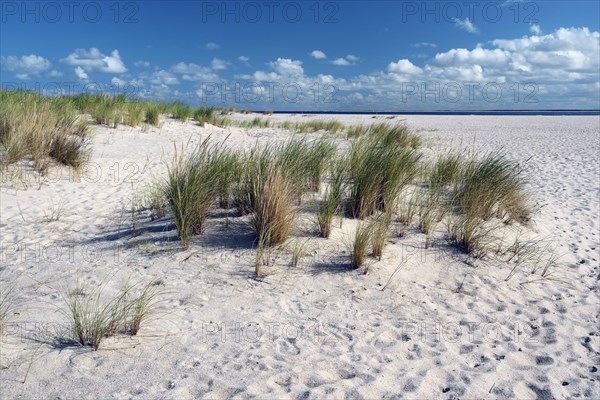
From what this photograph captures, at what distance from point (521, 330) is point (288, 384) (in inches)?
67.6

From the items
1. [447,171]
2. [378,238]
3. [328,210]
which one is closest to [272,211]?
[328,210]

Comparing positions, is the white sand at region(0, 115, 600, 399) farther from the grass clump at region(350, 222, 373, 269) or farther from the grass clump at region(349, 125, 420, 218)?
the grass clump at region(349, 125, 420, 218)

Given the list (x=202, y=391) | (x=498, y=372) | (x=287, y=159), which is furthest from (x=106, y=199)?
(x=498, y=372)

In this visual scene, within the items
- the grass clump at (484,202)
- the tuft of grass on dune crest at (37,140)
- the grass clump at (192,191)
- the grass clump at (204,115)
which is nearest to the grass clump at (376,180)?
the grass clump at (484,202)

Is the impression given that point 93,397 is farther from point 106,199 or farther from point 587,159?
point 587,159

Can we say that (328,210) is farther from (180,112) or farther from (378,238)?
(180,112)

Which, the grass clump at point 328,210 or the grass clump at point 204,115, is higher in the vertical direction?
the grass clump at point 204,115

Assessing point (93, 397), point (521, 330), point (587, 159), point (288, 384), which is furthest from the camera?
point (587, 159)

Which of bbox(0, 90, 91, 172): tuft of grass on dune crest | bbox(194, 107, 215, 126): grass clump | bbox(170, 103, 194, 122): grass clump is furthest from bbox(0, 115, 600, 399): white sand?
bbox(194, 107, 215, 126): grass clump

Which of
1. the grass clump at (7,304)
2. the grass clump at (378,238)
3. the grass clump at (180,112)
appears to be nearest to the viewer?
the grass clump at (7,304)

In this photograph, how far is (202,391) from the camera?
2.37 metres

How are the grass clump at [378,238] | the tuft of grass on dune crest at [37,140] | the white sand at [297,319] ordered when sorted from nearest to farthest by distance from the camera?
the white sand at [297,319]
the grass clump at [378,238]
the tuft of grass on dune crest at [37,140]

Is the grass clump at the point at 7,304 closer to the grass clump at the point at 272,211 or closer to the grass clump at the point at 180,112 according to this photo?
the grass clump at the point at 272,211

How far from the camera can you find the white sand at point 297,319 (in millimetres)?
2465
